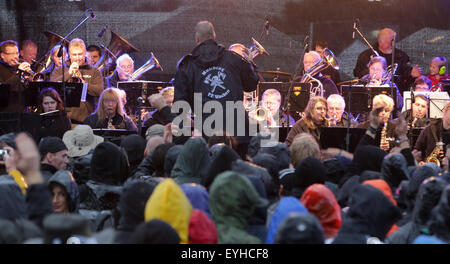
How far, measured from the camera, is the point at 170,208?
3.65 m

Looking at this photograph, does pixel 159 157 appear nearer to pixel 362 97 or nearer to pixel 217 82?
pixel 217 82

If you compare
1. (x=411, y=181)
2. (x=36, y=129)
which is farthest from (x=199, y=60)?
(x=411, y=181)

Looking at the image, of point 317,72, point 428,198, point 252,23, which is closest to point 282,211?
point 428,198

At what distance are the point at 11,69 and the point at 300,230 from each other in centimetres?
743

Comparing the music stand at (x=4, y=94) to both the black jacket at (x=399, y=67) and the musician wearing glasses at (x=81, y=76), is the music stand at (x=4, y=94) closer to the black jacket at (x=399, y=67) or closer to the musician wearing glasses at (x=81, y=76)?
the musician wearing glasses at (x=81, y=76)

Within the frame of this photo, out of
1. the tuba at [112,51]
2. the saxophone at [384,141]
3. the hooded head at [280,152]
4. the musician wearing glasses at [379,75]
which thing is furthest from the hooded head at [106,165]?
the tuba at [112,51]

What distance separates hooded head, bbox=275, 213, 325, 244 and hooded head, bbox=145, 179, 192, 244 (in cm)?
64

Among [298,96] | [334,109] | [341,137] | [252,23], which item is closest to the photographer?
[341,137]

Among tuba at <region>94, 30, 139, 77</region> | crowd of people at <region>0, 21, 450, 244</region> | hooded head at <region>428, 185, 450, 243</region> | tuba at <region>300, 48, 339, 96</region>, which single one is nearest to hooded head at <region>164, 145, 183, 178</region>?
crowd of people at <region>0, 21, 450, 244</region>

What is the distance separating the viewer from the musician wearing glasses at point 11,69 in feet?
30.0

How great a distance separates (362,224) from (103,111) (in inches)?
205

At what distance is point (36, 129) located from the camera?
7152 millimetres

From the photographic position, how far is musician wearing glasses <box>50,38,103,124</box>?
9.81m
